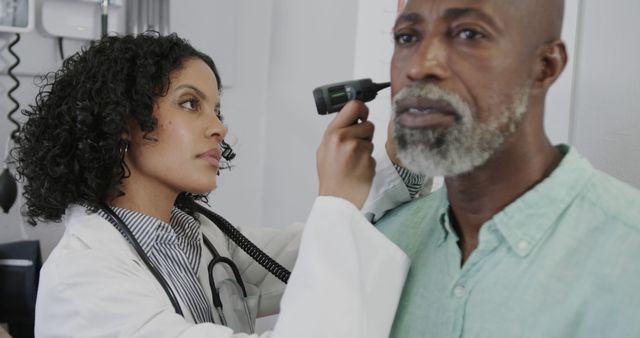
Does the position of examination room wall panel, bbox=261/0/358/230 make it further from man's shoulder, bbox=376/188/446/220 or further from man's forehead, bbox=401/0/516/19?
man's forehead, bbox=401/0/516/19

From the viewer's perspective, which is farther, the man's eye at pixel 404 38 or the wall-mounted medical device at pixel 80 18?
the wall-mounted medical device at pixel 80 18

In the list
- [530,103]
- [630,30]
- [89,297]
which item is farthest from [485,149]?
[89,297]

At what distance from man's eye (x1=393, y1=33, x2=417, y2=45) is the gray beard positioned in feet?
0.26

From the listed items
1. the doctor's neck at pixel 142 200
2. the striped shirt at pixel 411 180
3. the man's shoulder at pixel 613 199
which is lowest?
the doctor's neck at pixel 142 200

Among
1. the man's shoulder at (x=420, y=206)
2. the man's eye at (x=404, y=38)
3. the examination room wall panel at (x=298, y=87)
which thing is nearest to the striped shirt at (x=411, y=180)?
the man's shoulder at (x=420, y=206)

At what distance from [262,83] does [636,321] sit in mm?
1461

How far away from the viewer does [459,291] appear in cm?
76

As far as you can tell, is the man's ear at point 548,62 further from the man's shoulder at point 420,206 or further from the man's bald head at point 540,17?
the man's shoulder at point 420,206

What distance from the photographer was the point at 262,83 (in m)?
1.95

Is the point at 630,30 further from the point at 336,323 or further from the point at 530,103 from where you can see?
the point at 336,323

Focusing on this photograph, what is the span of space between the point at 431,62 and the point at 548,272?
0.27 metres

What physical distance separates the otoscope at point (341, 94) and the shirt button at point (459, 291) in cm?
30

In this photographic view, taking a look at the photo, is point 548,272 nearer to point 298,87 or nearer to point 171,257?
point 171,257

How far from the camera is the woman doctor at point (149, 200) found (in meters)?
0.87
